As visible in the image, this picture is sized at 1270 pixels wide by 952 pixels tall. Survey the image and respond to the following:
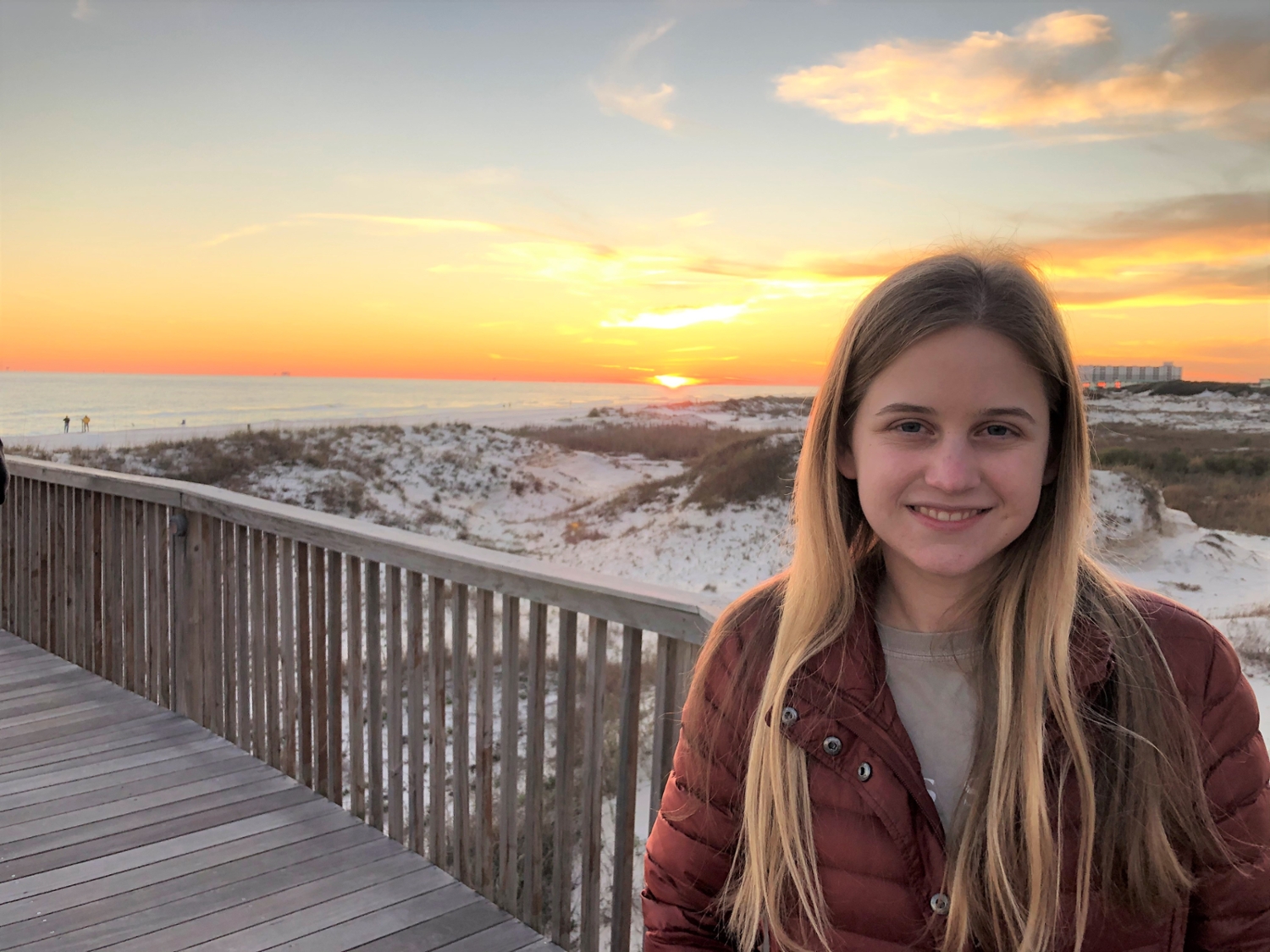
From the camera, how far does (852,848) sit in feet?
3.15

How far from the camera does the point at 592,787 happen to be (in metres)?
2.08

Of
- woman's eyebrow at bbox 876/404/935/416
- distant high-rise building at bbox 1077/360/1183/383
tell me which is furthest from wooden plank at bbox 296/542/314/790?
distant high-rise building at bbox 1077/360/1183/383

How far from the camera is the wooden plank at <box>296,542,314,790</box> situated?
2.96 meters

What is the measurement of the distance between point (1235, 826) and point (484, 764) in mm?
1896

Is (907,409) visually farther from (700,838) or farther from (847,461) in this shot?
(700,838)

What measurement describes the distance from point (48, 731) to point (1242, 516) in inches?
410

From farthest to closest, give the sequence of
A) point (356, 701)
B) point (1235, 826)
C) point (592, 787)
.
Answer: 1. point (356, 701)
2. point (592, 787)
3. point (1235, 826)

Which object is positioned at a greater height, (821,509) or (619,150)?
(619,150)

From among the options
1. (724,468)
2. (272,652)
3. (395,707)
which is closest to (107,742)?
(272,652)

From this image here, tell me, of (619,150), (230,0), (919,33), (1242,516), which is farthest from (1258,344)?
(230,0)

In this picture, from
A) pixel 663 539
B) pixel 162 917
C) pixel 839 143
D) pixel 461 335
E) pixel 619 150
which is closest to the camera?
pixel 162 917

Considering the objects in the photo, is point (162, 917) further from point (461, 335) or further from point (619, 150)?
point (461, 335)

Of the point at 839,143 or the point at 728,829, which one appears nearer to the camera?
the point at 728,829

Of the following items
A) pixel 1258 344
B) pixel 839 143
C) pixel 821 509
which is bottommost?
pixel 821 509
